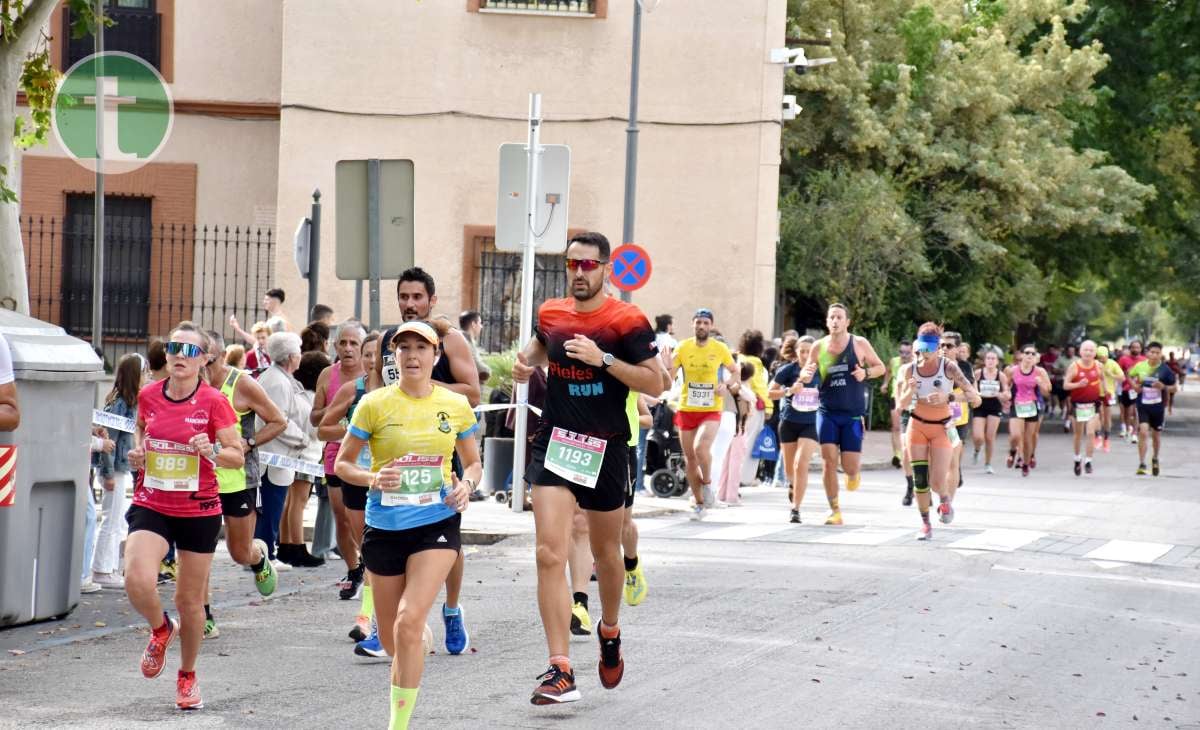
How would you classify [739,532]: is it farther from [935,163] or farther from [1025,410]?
[935,163]

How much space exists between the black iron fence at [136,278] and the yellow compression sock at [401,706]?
67.6 ft

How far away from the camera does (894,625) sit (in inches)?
412

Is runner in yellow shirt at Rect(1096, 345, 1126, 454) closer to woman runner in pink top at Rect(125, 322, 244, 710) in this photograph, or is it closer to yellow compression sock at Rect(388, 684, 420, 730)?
woman runner in pink top at Rect(125, 322, 244, 710)

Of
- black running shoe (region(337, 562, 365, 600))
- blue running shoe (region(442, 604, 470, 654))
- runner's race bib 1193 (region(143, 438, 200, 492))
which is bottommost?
black running shoe (region(337, 562, 365, 600))

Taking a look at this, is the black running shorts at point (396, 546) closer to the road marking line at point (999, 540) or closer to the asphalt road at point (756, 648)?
the asphalt road at point (756, 648)

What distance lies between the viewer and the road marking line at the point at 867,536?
15.2 metres

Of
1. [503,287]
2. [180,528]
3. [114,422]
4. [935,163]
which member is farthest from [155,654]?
[935,163]

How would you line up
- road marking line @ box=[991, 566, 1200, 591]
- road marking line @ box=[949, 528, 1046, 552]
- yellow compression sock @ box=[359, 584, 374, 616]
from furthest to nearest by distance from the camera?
1. road marking line @ box=[949, 528, 1046, 552]
2. road marking line @ box=[991, 566, 1200, 591]
3. yellow compression sock @ box=[359, 584, 374, 616]

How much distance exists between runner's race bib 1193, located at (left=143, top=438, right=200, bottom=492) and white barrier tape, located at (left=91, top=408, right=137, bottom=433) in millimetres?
3753

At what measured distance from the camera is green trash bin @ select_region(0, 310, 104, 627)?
9.78m

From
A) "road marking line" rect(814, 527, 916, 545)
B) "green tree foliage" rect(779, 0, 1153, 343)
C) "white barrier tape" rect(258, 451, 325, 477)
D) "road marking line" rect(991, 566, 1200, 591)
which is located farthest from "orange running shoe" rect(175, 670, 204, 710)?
"green tree foliage" rect(779, 0, 1153, 343)

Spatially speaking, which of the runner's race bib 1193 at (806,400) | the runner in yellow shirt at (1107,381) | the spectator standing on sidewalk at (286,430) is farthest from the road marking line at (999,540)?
the runner in yellow shirt at (1107,381)

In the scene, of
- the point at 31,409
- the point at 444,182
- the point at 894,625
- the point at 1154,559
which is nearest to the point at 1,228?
the point at 31,409

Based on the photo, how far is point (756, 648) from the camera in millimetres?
9445
